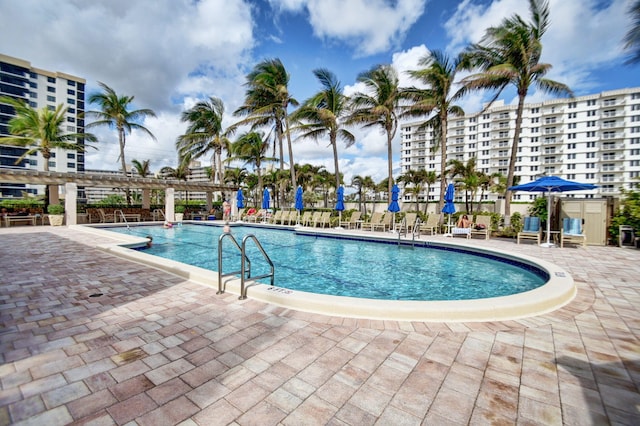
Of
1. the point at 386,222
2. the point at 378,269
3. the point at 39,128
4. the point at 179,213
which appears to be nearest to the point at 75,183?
the point at 39,128

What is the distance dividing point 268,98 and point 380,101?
7669 millimetres

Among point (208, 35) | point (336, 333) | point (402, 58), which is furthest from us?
point (402, 58)

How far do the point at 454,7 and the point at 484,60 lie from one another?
15.7 ft

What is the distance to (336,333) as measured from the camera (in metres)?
2.96

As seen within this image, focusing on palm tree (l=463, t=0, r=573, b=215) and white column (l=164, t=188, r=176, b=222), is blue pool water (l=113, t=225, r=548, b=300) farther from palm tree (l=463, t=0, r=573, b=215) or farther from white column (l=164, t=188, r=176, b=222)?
white column (l=164, t=188, r=176, b=222)

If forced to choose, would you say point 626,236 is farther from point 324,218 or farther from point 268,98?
point 268,98

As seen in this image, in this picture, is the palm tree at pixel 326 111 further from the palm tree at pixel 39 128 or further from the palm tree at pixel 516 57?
the palm tree at pixel 39 128

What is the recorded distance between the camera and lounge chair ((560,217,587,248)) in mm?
9195

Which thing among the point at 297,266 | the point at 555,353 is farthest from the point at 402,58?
the point at 555,353

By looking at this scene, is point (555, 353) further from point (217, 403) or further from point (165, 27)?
point (165, 27)

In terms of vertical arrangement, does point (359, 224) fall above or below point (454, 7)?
below

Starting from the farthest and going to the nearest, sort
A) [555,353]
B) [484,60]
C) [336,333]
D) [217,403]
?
→ 1. [484,60]
2. [336,333]
3. [555,353]
4. [217,403]

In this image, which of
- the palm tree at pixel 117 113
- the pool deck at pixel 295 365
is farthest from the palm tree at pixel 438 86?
the palm tree at pixel 117 113

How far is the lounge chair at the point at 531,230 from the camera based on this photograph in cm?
981
